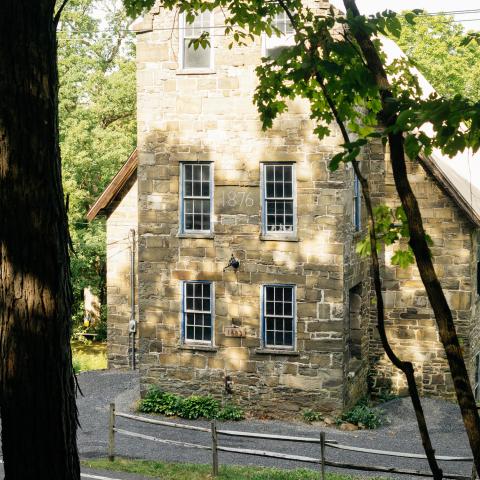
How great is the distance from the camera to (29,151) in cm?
512

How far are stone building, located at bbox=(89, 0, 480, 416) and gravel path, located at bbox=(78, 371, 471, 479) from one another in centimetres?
99

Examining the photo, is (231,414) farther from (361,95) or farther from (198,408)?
(361,95)

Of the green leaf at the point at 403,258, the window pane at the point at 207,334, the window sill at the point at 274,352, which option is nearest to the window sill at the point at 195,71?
the window pane at the point at 207,334

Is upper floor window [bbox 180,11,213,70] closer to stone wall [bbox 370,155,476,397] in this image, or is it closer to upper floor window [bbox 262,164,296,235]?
upper floor window [bbox 262,164,296,235]

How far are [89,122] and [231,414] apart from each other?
52.5ft

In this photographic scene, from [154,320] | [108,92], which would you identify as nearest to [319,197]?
[154,320]

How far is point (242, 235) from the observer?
64.6ft

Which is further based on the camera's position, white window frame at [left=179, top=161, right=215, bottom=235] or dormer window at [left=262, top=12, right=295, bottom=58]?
white window frame at [left=179, top=161, right=215, bottom=235]

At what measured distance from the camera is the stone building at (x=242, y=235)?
1925 centimetres

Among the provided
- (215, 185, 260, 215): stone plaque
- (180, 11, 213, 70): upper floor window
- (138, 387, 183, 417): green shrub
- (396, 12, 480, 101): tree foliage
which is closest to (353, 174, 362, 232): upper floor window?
(215, 185, 260, 215): stone plaque

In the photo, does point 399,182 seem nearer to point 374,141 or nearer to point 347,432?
point 347,432

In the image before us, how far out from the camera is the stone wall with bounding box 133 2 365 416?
19188 mm

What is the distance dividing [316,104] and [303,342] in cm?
1204

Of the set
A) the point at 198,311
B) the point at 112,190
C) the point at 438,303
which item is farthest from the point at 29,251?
the point at 112,190
